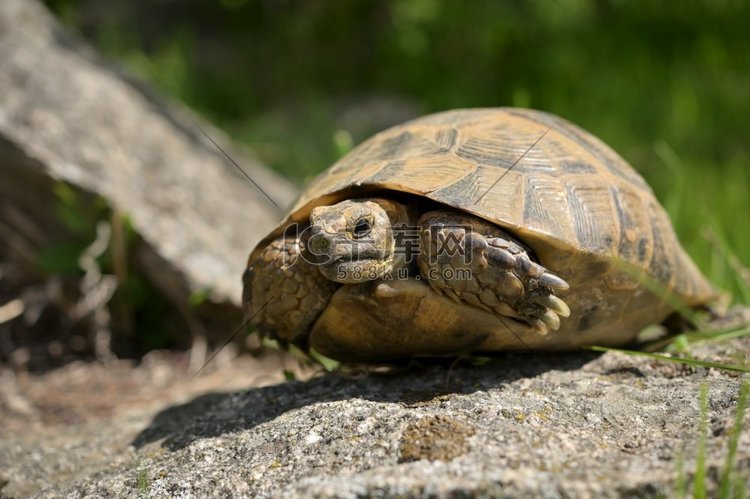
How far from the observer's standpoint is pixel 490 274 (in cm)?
213

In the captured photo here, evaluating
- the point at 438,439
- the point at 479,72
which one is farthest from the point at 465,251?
the point at 479,72

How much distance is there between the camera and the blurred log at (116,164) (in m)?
4.04

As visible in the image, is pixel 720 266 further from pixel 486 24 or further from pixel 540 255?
pixel 486 24

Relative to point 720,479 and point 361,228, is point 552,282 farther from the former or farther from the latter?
point 720,479

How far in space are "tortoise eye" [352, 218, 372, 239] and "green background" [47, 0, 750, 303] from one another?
3.61m

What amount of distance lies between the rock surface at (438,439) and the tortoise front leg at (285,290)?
0.78 feet

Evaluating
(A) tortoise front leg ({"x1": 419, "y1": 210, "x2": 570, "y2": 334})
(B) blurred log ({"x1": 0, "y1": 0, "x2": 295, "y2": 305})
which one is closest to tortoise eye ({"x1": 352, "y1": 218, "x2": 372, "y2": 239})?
(A) tortoise front leg ({"x1": 419, "y1": 210, "x2": 570, "y2": 334})

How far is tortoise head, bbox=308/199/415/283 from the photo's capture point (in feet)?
7.06

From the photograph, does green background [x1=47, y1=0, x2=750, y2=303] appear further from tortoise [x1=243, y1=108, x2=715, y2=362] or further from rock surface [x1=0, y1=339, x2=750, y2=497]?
rock surface [x1=0, y1=339, x2=750, y2=497]

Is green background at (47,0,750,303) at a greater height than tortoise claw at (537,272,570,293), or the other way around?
green background at (47,0,750,303)

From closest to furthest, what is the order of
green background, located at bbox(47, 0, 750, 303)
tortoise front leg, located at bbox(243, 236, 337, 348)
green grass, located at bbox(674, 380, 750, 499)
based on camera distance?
green grass, located at bbox(674, 380, 750, 499) → tortoise front leg, located at bbox(243, 236, 337, 348) → green background, located at bbox(47, 0, 750, 303)

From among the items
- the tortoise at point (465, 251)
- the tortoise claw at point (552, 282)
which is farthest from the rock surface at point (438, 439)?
the tortoise claw at point (552, 282)

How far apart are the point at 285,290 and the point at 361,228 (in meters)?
0.35

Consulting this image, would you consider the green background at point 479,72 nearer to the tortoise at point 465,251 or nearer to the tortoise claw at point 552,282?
the tortoise at point 465,251
